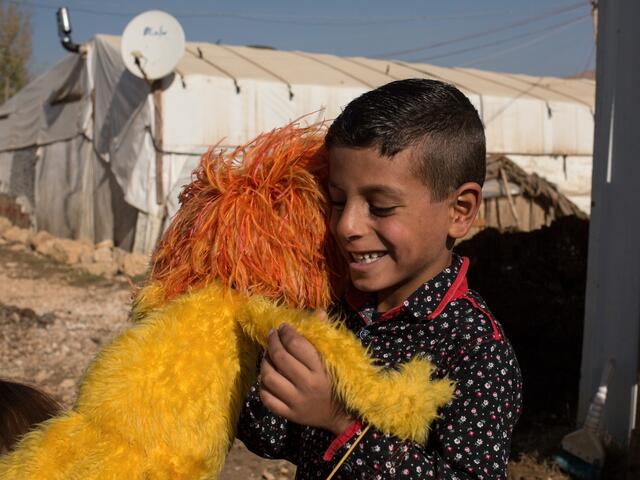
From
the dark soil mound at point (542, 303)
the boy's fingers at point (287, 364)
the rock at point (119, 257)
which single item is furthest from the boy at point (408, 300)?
the rock at point (119, 257)

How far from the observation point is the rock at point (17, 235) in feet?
48.6

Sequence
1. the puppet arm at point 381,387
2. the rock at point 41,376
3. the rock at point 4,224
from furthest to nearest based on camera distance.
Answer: the rock at point 4,224
the rock at point 41,376
the puppet arm at point 381,387

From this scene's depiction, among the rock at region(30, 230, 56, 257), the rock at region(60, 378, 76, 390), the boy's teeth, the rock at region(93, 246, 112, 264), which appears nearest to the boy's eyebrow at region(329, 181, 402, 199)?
the boy's teeth

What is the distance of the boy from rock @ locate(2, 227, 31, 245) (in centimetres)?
1459

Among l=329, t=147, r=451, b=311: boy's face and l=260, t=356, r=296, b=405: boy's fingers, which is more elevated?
l=329, t=147, r=451, b=311: boy's face

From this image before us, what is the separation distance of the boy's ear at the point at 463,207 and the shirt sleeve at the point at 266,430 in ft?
1.73

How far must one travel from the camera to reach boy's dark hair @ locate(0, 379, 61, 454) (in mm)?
1744

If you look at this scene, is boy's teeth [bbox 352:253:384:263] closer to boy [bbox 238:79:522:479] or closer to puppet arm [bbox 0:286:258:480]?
boy [bbox 238:79:522:479]

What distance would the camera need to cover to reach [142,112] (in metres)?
11.5

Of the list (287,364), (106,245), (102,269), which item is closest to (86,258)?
(106,245)

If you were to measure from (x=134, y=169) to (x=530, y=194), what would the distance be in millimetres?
6380

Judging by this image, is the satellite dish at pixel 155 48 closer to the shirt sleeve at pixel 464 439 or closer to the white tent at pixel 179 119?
the white tent at pixel 179 119

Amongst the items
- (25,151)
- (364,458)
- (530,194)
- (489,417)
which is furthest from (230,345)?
(25,151)

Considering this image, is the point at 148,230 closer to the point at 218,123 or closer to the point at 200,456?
the point at 218,123
